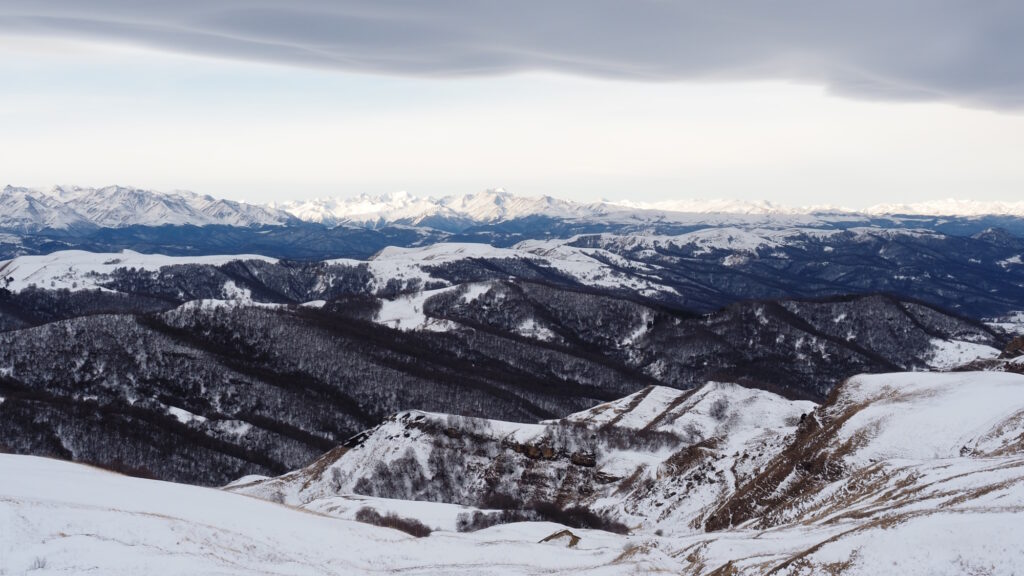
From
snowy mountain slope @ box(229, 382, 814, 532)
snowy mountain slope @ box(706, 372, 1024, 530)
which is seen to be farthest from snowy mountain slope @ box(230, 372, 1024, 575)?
snowy mountain slope @ box(229, 382, 814, 532)

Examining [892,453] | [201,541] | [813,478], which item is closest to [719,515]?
[813,478]

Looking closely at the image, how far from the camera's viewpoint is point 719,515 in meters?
114

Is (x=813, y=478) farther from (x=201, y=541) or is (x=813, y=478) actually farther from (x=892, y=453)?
(x=201, y=541)

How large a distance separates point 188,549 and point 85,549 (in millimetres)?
7364

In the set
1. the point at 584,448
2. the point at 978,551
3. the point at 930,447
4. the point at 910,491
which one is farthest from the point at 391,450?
the point at 978,551

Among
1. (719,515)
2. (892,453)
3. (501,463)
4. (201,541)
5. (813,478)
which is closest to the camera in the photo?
(201,541)

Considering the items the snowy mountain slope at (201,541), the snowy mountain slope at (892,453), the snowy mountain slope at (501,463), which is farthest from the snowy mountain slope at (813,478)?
the snowy mountain slope at (201,541)

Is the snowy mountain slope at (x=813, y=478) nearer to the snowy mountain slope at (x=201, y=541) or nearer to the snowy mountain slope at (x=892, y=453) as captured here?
the snowy mountain slope at (x=892, y=453)

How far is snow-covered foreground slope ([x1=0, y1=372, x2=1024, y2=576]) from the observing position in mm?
47594

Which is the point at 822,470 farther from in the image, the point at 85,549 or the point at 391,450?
the point at 391,450

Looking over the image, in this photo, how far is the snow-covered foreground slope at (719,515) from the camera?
47.6 meters

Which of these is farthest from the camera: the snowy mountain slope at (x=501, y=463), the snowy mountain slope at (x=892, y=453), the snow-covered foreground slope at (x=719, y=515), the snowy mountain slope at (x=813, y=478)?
the snowy mountain slope at (x=501, y=463)

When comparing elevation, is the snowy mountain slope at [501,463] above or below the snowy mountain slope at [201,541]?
below

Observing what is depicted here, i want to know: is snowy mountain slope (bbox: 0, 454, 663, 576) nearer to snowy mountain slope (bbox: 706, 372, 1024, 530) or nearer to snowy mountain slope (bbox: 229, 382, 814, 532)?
snowy mountain slope (bbox: 706, 372, 1024, 530)
